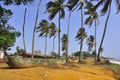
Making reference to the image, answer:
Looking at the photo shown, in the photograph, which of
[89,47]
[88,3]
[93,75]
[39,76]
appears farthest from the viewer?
[89,47]

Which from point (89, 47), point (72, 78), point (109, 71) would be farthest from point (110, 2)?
point (89, 47)

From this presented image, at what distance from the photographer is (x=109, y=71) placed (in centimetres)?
2939

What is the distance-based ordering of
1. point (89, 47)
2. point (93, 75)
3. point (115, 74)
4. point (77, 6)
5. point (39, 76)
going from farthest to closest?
point (89, 47) < point (77, 6) < point (115, 74) < point (93, 75) < point (39, 76)

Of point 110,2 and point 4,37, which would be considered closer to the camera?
point 4,37

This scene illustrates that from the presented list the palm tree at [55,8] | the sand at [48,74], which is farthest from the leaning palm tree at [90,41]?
the sand at [48,74]

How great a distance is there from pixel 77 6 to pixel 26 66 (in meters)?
22.8

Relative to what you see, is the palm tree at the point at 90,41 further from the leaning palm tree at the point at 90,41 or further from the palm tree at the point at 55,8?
the palm tree at the point at 55,8

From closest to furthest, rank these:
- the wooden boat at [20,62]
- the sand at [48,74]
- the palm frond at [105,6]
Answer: the sand at [48,74] → the wooden boat at [20,62] → the palm frond at [105,6]

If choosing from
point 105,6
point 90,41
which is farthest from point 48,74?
point 90,41

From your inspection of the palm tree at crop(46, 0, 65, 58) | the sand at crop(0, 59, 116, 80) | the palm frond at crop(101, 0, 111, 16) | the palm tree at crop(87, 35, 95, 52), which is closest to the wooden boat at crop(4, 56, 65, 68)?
the sand at crop(0, 59, 116, 80)

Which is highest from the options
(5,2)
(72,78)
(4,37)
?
(5,2)

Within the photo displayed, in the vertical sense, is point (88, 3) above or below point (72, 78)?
above

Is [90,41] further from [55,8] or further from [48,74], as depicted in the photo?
[48,74]

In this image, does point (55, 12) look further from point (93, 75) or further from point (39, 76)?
point (39, 76)
